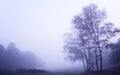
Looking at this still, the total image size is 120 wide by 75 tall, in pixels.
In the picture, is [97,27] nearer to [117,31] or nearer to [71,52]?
[117,31]

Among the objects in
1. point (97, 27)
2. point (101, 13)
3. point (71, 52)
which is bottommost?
point (71, 52)

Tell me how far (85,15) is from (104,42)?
17.5 feet

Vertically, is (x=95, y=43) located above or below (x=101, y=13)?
below

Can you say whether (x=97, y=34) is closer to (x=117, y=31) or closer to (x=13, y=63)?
(x=117, y=31)

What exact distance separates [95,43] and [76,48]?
22.7ft

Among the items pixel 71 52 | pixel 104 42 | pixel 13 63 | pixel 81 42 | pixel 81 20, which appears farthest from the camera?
pixel 13 63

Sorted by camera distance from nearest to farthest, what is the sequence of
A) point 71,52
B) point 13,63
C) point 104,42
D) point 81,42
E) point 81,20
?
point 104,42
point 81,20
point 81,42
point 71,52
point 13,63

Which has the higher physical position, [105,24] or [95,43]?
[105,24]

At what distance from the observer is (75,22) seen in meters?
36.9

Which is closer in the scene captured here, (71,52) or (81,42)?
(81,42)

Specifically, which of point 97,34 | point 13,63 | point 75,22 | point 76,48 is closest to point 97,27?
point 97,34

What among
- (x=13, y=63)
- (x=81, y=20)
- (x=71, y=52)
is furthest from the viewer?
(x=13, y=63)

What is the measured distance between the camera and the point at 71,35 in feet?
138

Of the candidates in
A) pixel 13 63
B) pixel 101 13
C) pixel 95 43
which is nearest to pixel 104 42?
pixel 95 43
